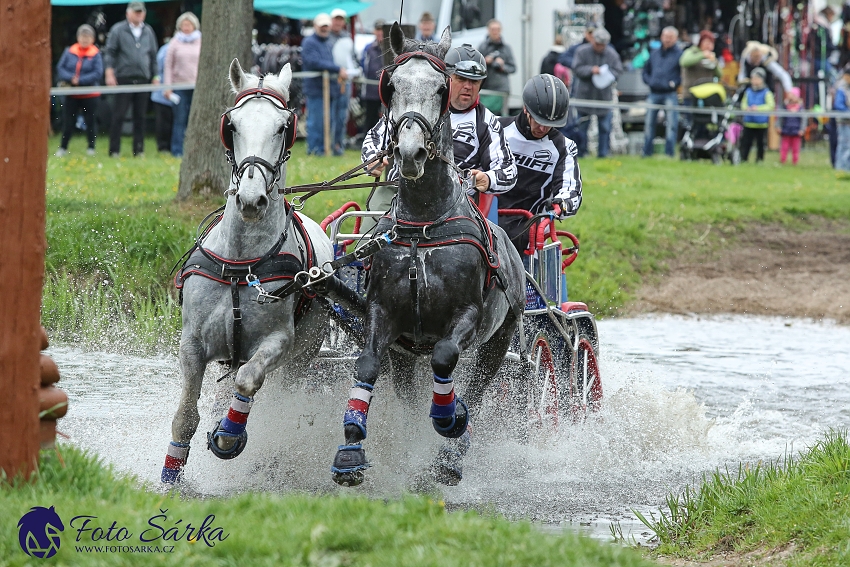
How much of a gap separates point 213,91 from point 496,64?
8.13 metres

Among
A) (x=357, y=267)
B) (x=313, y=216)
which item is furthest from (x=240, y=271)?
(x=313, y=216)

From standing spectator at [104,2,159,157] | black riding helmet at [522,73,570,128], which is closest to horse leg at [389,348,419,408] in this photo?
black riding helmet at [522,73,570,128]

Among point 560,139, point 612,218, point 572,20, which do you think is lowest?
point 612,218

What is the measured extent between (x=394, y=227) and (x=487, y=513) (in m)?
1.49

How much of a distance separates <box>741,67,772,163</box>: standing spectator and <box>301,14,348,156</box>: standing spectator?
780 centimetres

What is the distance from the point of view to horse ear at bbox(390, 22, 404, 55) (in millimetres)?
6055

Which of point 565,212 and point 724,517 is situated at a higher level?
point 565,212

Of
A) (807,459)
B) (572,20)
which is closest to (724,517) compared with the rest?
(807,459)

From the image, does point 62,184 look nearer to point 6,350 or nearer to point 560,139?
point 560,139

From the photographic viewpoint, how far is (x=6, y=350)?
454 centimetres

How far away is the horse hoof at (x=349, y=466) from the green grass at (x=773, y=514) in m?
1.42

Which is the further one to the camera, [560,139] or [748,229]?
[748,229]

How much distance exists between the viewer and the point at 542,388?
7801mm

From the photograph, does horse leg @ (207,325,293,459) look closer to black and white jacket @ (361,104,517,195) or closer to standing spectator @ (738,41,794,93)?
black and white jacket @ (361,104,517,195)
